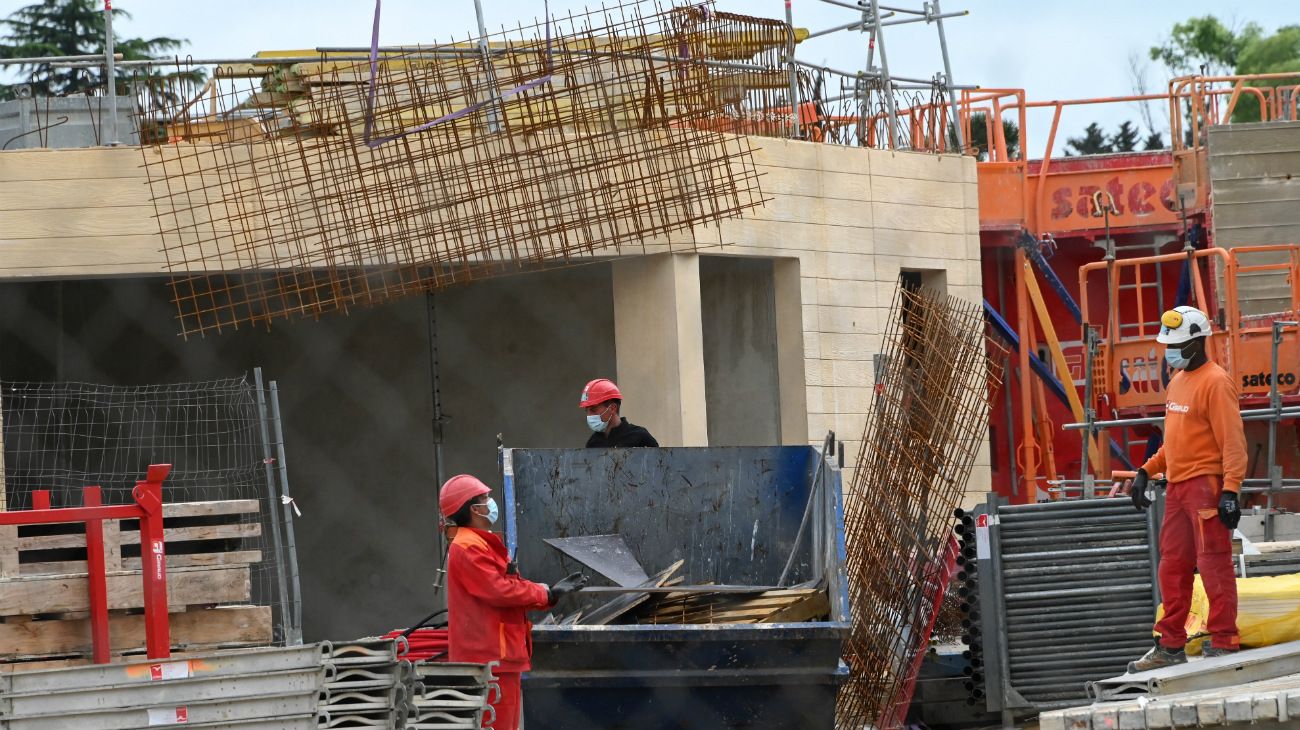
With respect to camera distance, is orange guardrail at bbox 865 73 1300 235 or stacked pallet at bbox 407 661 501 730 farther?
orange guardrail at bbox 865 73 1300 235

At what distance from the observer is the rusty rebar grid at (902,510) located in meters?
10.8

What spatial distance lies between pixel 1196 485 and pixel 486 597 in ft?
11.9

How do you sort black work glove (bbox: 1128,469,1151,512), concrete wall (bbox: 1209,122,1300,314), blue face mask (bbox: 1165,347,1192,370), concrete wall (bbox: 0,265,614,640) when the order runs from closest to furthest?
blue face mask (bbox: 1165,347,1192,370) → black work glove (bbox: 1128,469,1151,512) → concrete wall (bbox: 0,265,614,640) → concrete wall (bbox: 1209,122,1300,314)

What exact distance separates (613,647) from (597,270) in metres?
6.96

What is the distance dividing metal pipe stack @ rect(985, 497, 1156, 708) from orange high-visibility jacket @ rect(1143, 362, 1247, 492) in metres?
1.76

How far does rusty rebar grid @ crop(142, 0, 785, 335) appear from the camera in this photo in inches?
476

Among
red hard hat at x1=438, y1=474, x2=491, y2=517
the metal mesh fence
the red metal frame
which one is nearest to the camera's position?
red hard hat at x1=438, y1=474, x2=491, y2=517

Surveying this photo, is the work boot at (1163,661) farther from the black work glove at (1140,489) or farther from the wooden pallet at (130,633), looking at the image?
the wooden pallet at (130,633)

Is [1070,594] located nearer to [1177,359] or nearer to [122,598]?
[1177,359]

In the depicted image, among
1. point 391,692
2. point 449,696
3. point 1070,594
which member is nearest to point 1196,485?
point 1070,594

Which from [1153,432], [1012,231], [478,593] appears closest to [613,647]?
[478,593]

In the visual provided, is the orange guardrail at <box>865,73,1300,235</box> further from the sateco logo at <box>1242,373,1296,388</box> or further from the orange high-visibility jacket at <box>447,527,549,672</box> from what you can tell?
the orange high-visibility jacket at <box>447,527,549,672</box>

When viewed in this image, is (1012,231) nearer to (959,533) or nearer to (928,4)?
(928,4)

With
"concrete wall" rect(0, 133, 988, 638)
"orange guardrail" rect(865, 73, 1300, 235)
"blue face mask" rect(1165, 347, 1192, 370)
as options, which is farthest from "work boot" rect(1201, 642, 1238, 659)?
"orange guardrail" rect(865, 73, 1300, 235)
